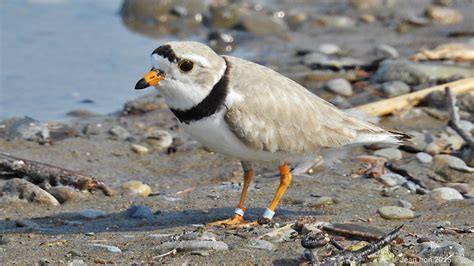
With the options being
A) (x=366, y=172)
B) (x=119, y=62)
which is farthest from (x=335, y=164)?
(x=119, y=62)

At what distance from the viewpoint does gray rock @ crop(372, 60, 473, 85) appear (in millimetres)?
8586

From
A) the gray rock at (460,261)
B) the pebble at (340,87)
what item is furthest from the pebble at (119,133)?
the gray rock at (460,261)

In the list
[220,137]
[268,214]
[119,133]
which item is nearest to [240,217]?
[268,214]

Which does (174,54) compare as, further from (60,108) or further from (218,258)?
(60,108)

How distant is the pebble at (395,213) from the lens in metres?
5.47

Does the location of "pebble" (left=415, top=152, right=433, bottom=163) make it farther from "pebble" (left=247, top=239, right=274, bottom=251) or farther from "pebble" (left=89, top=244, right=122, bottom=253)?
"pebble" (left=89, top=244, right=122, bottom=253)

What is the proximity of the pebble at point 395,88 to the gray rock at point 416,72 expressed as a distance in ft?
0.61

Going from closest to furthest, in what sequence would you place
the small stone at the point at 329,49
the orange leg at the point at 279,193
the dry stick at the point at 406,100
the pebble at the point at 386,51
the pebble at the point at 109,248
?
the pebble at the point at 109,248, the orange leg at the point at 279,193, the dry stick at the point at 406,100, the pebble at the point at 386,51, the small stone at the point at 329,49

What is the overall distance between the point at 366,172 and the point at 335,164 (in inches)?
11.5

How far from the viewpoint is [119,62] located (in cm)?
1037

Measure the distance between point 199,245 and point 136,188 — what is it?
1.75 meters

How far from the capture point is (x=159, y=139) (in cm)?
748

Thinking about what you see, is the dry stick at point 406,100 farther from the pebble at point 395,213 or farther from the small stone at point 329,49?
the small stone at point 329,49

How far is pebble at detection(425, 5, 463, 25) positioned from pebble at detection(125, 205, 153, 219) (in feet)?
23.1
